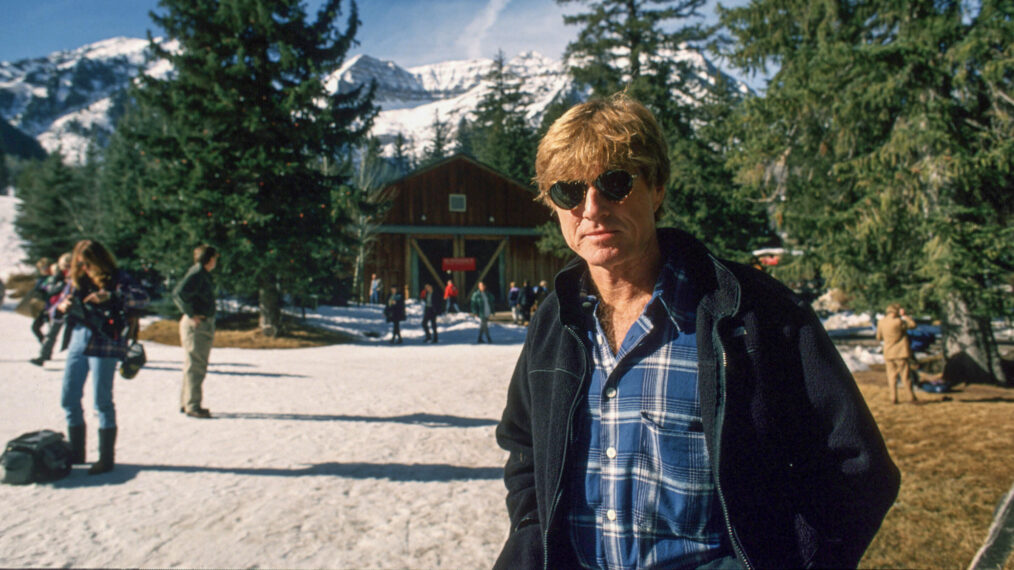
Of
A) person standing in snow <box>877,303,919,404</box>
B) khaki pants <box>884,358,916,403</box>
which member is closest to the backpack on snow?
person standing in snow <box>877,303,919,404</box>

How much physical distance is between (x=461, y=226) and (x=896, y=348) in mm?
Result: 24478

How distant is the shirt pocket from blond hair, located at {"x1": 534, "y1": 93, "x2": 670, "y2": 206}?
69 centimetres

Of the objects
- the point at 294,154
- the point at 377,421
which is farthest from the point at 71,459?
the point at 294,154

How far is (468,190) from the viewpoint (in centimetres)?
3206

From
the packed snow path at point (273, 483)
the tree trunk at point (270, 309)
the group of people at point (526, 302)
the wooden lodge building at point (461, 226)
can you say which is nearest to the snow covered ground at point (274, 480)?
the packed snow path at point (273, 483)

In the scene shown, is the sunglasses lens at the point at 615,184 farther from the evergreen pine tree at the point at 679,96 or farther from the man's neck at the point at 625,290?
the evergreen pine tree at the point at 679,96

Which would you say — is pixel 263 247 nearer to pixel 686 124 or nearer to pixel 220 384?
pixel 220 384

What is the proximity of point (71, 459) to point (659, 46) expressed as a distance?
79.1 ft

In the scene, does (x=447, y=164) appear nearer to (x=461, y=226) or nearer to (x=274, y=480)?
(x=461, y=226)

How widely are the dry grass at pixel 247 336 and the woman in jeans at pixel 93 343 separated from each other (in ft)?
35.6

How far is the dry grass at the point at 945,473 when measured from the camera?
447cm

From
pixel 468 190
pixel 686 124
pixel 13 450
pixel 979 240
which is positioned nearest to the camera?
pixel 13 450

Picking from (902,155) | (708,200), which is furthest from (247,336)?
(902,155)

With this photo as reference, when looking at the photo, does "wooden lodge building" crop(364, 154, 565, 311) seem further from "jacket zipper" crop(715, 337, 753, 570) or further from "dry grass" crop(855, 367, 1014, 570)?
"jacket zipper" crop(715, 337, 753, 570)
